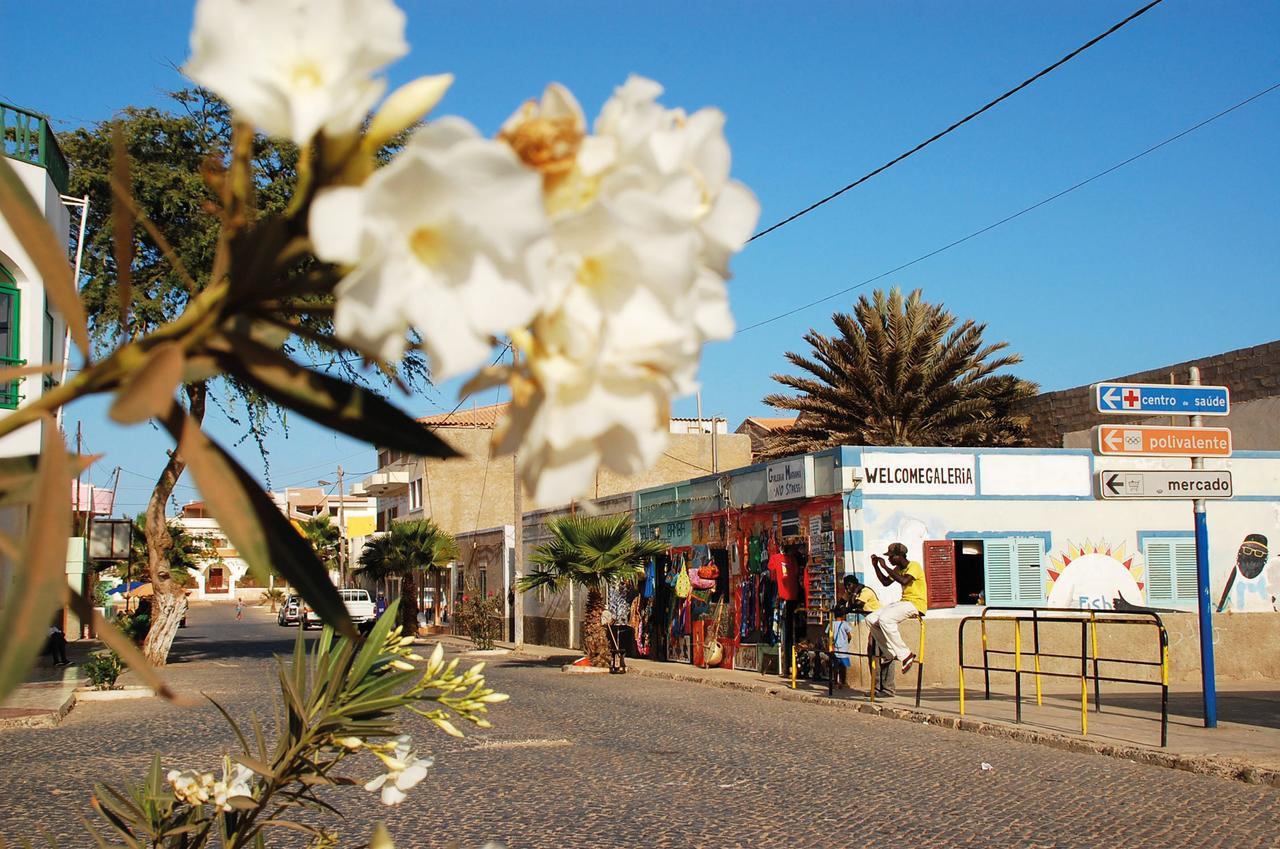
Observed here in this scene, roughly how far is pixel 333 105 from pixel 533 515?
3219 centimetres

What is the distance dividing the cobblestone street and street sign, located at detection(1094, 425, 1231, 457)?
313cm

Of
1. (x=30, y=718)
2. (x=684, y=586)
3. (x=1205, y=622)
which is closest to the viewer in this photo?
(x=1205, y=622)

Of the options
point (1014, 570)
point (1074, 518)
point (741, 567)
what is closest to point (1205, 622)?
point (1014, 570)

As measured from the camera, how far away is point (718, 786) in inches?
357

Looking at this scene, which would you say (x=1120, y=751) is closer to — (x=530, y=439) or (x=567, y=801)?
(x=567, y=801)

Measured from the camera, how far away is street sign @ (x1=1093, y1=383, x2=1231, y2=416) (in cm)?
1194

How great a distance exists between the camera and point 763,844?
7.14 m

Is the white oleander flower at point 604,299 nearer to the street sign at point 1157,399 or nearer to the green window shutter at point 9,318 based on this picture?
the street sign at point 1157,399

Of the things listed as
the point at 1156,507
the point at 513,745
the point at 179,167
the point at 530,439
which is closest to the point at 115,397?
the point at 530,439

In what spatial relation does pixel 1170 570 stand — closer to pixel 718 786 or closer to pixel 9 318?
pixel 718 786

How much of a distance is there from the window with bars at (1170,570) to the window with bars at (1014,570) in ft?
6.80

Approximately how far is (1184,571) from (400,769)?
2015cm

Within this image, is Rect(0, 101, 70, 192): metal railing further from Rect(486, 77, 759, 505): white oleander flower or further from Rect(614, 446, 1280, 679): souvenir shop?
Rect(486, 77, 759, 505): white oleander flower

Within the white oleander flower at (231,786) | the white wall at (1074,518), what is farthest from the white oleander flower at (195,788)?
the white wall at (1074,518)
